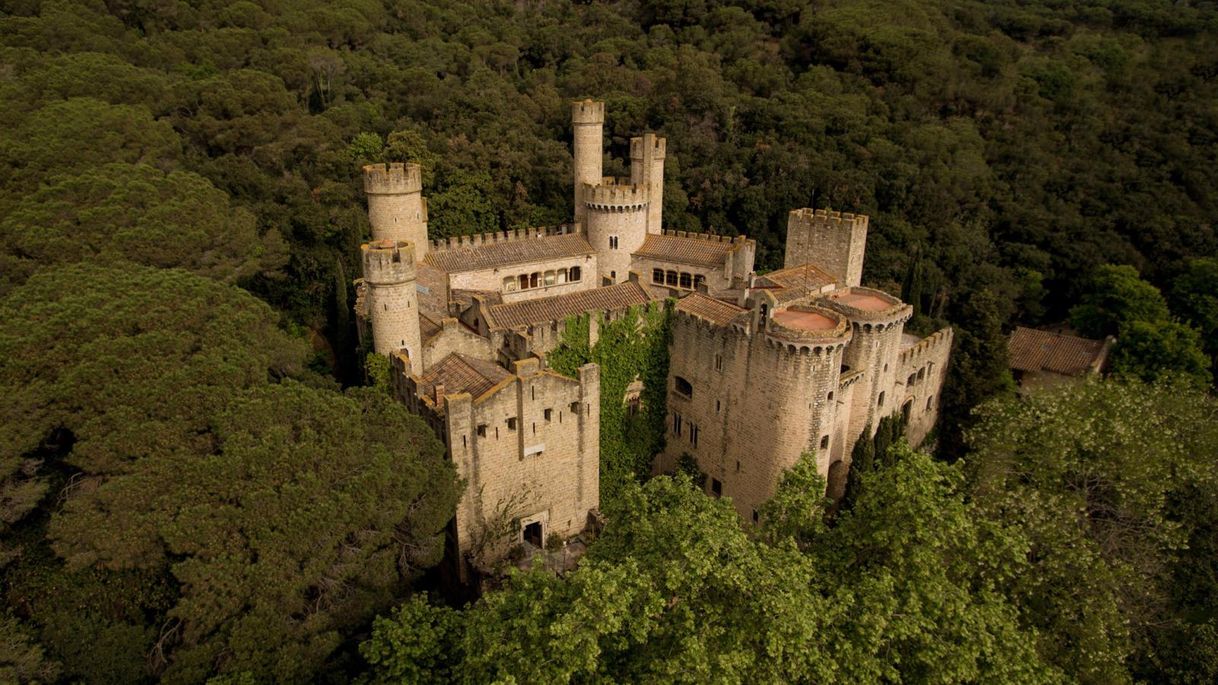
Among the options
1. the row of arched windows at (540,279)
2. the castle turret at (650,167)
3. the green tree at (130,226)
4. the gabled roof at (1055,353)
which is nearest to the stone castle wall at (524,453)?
the row of arched windows at (540,279)

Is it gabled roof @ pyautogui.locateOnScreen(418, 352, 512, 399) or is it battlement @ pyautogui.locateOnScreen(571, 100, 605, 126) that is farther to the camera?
battlement @ pyautogui.locateOnScreen(571, 100, 605, 126)

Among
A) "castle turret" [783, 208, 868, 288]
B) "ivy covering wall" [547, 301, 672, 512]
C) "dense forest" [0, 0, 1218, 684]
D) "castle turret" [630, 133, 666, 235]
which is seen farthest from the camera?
"castle turret" [630, 133, 666, 235]

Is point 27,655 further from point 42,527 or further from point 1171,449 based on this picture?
point 1171,449

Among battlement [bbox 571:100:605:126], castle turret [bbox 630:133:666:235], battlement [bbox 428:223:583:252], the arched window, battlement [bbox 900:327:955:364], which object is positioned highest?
battlement [bbox 571:100:605:126]

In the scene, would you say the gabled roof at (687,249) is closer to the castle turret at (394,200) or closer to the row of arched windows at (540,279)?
the row of arched windows at (540,279)

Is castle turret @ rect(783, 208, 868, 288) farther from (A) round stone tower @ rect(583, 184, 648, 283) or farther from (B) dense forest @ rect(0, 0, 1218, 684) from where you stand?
(A) round stone tower @ rect(583, 184, 648, 283)

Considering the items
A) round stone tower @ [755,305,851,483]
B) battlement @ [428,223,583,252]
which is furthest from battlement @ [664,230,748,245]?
round stone tower @ [755,305,851,483]

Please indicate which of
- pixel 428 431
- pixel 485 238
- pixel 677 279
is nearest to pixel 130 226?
pixel 485 238
